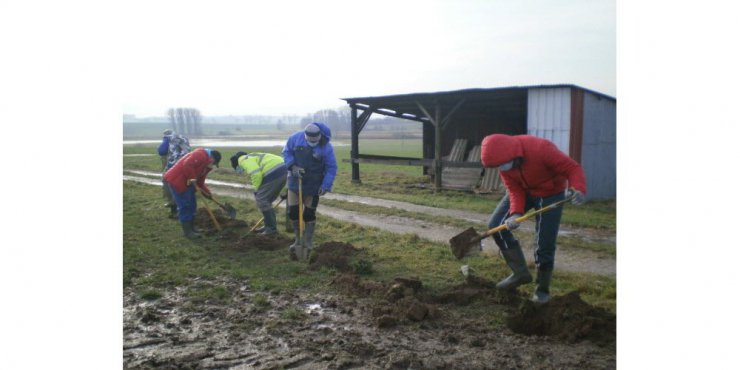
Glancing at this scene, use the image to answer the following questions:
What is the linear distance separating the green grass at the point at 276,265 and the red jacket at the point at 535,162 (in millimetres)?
965

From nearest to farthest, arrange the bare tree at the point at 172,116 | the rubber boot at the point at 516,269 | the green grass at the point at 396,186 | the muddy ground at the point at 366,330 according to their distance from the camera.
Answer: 1. the muddy ground at the point at 366,330
2. the rubber boot at the point at 516,269
3. the bare tree at the point at 172,116
4. the green grass at the point at 396,186

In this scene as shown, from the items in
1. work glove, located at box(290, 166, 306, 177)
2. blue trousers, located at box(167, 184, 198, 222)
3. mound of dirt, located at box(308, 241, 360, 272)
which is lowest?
mound of dirt, located at box(308, 241, 360, 272)

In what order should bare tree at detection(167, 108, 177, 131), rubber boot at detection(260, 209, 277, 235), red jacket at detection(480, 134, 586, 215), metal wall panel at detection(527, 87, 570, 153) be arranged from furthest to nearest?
rubber boot at detection(260, 209, 277, 235)
bare tree at detection(167, 108, 177, 131)
metal wall panel at detection(527, 87, 570, 153)
red jacket at detection(480, 134, 586, 215)

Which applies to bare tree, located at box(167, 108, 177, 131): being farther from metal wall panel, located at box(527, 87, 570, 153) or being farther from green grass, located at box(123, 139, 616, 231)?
metal wall panel, located at box(527, 87, 570, 153)

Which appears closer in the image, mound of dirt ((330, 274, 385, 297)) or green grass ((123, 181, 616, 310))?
mound of dirt ((330, 274, 385, 297))

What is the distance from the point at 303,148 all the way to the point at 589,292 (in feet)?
9.98

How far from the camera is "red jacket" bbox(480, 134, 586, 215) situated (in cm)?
371

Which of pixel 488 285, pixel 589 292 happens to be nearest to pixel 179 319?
pixel 488 285

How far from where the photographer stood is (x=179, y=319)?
399 centimetres

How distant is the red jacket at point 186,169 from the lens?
656 cm

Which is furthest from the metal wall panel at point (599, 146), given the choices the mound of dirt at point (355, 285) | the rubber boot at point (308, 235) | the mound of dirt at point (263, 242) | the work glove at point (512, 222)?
the mound of dirt at point (263, 242)

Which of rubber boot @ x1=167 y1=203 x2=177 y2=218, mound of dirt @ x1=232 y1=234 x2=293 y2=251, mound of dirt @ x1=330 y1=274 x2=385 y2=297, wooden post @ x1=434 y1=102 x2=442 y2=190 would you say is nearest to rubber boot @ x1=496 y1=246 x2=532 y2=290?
mound of dirt @ x1=330 y1=274 x2=385 y2=297

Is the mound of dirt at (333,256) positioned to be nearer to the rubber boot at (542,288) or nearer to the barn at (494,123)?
the rubber boot at (542,288)

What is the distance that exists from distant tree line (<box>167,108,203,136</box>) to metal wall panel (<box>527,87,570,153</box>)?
3.45 metres
